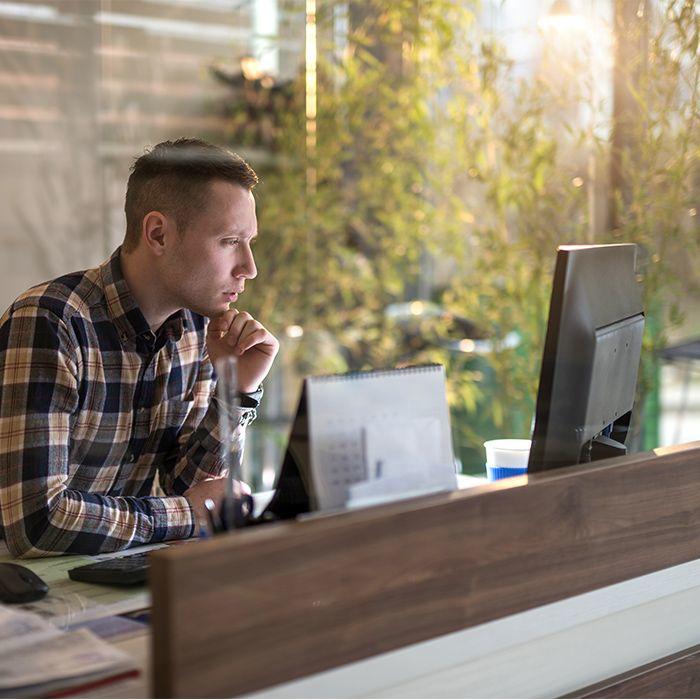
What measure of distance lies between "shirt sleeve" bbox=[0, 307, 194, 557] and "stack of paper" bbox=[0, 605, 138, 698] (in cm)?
43

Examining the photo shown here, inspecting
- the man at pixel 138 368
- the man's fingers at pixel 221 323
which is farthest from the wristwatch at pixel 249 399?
the man's fingers at pixel 221 323

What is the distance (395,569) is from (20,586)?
532mm

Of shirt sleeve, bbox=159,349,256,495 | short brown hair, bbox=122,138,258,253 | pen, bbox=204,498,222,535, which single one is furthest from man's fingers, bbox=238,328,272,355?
pen, bbox=204,498,222,535

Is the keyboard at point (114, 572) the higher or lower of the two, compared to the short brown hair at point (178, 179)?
lower

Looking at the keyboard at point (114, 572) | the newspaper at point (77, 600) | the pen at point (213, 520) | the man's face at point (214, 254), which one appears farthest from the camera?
the man's face at point (214, 254)

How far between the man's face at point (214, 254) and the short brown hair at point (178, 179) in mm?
21

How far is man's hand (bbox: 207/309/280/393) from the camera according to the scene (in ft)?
6.08

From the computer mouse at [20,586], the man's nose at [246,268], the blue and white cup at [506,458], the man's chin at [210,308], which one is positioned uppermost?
the man's nose at [246,268]

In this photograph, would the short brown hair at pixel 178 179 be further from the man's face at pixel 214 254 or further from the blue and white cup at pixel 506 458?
the blue and white cup at pixel 506 458

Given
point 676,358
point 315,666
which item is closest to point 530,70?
point 676,358

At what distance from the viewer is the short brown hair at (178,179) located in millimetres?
1846

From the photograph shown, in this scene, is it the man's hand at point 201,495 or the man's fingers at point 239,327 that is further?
the man's fingers at point 239,327

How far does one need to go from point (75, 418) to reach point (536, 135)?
6.89 ft

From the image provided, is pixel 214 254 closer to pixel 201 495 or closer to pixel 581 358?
pixel 201 495
